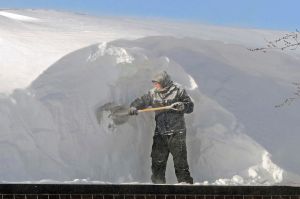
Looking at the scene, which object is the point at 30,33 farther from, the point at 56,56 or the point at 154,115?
the point at 154,115

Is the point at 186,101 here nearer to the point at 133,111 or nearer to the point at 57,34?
the point at 133,111

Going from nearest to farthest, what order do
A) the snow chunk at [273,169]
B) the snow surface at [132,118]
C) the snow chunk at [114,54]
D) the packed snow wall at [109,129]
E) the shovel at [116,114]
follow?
the packed snow wall at [109,129] < the snow surface at [132,118] < the shovel at [116,114] < the snow chunk at [114,54] < the snow chunk at [273,169]

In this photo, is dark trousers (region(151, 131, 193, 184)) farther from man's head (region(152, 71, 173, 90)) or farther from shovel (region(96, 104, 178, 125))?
man's head (region(152, 71, 173, 90))

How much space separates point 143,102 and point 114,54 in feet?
3.37

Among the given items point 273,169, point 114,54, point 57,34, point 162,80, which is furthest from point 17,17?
point 273,169

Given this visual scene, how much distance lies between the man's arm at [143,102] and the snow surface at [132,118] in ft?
1.10

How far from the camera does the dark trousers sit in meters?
13.2

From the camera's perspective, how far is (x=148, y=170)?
44.7ft

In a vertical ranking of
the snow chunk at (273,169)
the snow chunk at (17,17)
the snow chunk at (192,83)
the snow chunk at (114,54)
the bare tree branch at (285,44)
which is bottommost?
the snow chunk at (273,169)

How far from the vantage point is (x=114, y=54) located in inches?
549

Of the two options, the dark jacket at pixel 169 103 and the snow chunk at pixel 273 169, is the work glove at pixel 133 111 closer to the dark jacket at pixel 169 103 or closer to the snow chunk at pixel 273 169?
the dark jacket at pixel 169 103

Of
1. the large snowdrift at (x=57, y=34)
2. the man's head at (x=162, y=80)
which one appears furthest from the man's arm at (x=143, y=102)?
the large snowdrift at (x=57, y=34)

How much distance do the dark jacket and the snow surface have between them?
531 mm

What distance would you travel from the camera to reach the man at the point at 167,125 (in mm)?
13148
